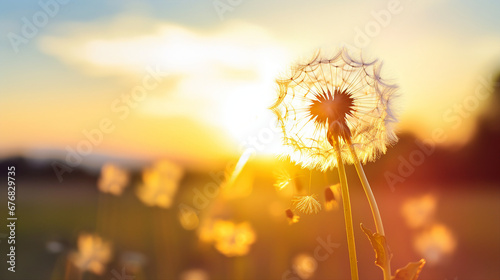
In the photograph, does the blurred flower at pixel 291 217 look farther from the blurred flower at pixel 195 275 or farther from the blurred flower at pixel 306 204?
the blurred flower at pixel 195 275

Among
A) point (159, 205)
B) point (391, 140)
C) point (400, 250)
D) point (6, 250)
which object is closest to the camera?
point (391, 140)

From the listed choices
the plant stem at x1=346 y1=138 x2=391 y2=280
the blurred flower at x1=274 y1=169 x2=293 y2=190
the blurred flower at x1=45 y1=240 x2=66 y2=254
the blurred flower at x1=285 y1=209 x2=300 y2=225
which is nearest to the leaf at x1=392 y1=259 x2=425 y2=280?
the plant stem at x1=346 y1=138 x2=391 y2=280

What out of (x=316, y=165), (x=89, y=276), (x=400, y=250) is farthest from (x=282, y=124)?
(x=400, y=250)

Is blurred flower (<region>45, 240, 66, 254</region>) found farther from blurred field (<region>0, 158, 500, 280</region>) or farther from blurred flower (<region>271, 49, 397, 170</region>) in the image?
blurred flower (<region>271, 49, 397, 170</region>)

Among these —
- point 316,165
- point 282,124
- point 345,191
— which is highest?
point 282,124

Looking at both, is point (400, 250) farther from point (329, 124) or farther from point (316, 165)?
point (329, 124)

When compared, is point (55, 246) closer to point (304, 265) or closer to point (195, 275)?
point (195, 275)

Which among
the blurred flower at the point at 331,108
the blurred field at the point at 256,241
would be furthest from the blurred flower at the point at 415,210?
the blurred flower at the point at 331,108
